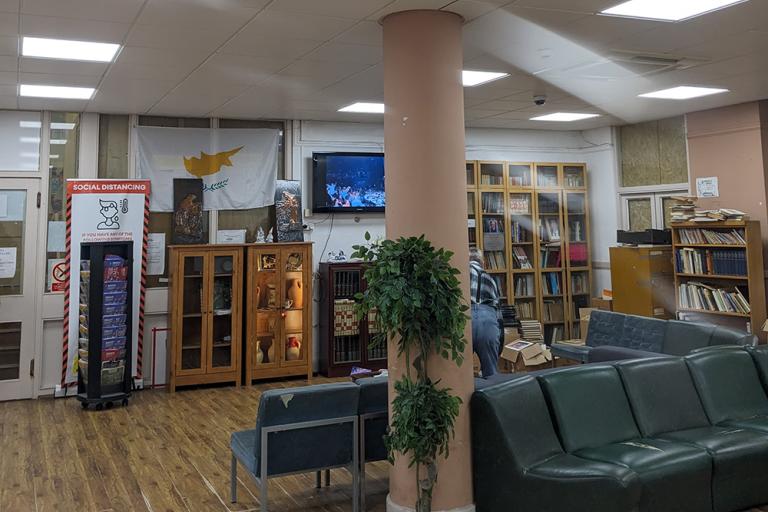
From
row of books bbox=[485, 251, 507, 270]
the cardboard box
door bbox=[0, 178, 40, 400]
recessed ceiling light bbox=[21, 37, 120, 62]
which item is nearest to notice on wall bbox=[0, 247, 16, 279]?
door bbox=[0, 178, 40, 400]

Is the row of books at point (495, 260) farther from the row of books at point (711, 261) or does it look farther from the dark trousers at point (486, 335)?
the dark trousers at point (486, 335)

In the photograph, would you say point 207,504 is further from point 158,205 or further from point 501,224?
point 501,224

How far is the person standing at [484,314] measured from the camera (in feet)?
16.0

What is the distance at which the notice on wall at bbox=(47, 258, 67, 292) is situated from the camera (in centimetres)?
672

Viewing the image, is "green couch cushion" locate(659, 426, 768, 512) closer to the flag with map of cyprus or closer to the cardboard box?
the cardboard box

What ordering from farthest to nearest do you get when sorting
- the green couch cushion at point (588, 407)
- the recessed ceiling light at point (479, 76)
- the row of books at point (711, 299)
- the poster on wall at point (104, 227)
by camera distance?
the row of books at point (711, 299)
the poster on wall at point (104, 227)
the recessed ceiling light at point (479, 76)
the green couch cushion at point (588, 407)

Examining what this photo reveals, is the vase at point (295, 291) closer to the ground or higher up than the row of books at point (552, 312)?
higher up

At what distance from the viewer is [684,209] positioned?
7297mm

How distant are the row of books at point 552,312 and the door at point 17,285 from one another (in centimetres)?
662

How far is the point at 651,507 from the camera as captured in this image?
129 inches

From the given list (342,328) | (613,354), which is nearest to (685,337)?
(613,354)

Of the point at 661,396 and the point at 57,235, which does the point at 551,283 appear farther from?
the point at 57,235

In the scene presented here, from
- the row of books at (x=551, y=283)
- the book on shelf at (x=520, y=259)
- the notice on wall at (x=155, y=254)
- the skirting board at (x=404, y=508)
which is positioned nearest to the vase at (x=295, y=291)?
the notice on wall at (x=155, y=254)

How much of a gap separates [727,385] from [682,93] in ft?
11.7
